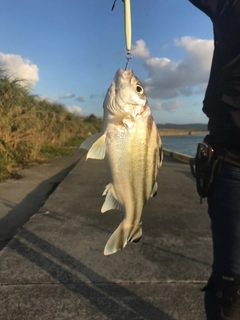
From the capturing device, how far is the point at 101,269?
12.1 feet

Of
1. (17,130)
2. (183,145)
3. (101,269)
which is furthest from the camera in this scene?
(183,145)

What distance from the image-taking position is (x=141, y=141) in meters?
1.89

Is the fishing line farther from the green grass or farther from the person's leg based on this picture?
the green grass

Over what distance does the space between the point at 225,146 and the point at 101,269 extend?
2.32 m

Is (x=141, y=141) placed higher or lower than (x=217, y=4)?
lower

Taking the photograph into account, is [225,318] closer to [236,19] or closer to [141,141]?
[141,141]

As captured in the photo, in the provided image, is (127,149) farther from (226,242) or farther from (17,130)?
(17,130)

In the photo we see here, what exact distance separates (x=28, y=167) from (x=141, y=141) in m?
11.4

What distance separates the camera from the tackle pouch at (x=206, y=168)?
188 centimetres

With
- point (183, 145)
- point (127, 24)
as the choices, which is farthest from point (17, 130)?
point (183, 145)

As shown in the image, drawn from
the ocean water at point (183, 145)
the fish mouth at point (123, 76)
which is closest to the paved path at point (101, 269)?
the fish mouth at point (123, 76)

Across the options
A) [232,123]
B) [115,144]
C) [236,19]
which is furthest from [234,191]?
[236,19]

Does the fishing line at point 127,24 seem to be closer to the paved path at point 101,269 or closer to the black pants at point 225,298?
the black pants at point 225,298

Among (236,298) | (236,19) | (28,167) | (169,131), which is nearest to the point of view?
(236,19)
